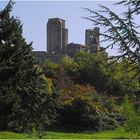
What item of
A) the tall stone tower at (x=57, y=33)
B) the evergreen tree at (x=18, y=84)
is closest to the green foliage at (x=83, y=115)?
the evergreen tree at (x=18, y=84)

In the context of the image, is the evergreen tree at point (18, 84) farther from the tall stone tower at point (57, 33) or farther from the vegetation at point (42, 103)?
the tall stone tower at point (57, 33)

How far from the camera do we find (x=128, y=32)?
847 cm

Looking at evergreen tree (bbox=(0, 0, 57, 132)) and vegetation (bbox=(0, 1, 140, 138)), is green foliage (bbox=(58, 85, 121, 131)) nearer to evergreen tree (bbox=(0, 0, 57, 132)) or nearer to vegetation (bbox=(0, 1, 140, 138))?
vegetation (bbox=(0, 1, 140, 138))

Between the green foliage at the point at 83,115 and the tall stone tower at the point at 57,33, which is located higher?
the tall stone tower at the point at 57,33

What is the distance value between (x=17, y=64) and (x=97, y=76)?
90.8ft

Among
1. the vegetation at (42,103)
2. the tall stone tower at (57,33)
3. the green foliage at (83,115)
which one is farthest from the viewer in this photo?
the tall stone tower at (57,33)

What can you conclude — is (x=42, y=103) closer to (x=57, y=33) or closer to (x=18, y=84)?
(x=18, y=84)

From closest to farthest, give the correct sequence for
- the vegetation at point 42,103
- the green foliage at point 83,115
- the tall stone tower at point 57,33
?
the vegetation at point 42,103
the green foliage at point 83,115
the tall stone tower at point 57,33

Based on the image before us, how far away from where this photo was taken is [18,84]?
3159 cm

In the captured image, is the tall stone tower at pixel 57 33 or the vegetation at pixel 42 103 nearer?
the vegetation at pixel 42 103

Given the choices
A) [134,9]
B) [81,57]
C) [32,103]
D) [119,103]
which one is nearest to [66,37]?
[81,57]

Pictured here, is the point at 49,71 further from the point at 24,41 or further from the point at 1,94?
the point at 1,94

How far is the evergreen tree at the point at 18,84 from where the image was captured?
3008 centimetres

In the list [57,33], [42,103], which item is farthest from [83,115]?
[57,33]
